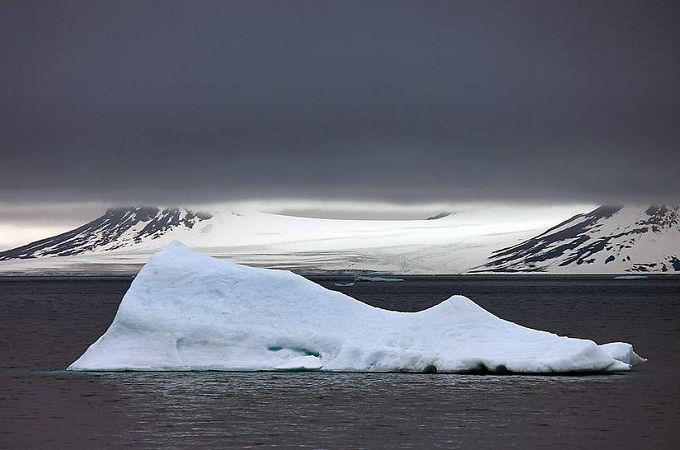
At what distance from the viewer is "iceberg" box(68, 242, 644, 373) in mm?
35406

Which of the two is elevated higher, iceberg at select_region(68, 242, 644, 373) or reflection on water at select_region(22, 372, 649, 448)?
iceberg at select_region(68, 242, 644, 373)

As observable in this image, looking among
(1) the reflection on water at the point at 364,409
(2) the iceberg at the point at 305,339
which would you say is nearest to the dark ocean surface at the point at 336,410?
(1) the reflection on water at the point at 364,409

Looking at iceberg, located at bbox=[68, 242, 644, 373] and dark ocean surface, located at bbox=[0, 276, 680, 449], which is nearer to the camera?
dark ocean surface, located at bbox=[0, 276, 680, 449]

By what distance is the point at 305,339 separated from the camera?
120 feet

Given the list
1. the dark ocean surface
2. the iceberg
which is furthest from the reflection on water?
the iceberg

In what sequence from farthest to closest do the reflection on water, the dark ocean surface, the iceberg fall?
the iceberg, the reflection on water, the dark ocean surface

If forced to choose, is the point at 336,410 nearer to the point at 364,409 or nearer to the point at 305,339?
the point at 364,409

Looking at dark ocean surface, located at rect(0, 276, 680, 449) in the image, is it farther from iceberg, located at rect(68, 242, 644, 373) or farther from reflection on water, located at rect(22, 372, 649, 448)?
iceberg, located at rect(68, 242, 644, 373)

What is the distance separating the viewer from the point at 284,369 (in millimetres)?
36031

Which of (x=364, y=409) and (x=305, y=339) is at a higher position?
(x=305, y=339)

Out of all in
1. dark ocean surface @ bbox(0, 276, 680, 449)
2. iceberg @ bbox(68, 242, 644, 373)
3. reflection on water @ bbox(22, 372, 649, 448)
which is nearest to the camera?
dark ocean surface @ bbox(0, 276, 680, 449)

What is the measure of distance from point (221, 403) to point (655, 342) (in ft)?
96.8

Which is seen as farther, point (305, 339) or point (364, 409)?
point (305, 339)

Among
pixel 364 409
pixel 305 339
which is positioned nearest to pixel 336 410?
pixel 364 409
